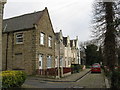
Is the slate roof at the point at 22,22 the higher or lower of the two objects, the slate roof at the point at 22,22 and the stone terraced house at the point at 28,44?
→ the higher

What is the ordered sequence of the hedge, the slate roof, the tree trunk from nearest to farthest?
the hedge → the tree trunk → the slate roof

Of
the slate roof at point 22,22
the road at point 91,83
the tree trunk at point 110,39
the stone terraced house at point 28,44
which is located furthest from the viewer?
the slate roof at point 22,22

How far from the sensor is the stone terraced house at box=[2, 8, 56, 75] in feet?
71.3

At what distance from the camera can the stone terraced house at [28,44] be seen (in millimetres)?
21734

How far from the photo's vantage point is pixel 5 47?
24.0 m

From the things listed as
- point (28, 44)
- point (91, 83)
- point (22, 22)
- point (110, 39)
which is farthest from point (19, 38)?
point (110, 39)

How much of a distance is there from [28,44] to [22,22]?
180 inches

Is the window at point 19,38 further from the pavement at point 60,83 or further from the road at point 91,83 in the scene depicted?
the road at point 91,83

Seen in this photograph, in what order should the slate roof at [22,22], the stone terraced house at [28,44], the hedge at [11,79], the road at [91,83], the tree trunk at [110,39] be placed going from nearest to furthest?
the hedge at [11,79], the tree trunk at [110,39], the road at [91,83], the stone terraced house at [28,44], the slate roof at [22,22]

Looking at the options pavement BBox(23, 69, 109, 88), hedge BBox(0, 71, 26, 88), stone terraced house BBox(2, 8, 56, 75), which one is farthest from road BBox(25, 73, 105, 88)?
stone terraced house BBox(2, 8, 56, 75)

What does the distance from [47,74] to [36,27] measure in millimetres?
6846

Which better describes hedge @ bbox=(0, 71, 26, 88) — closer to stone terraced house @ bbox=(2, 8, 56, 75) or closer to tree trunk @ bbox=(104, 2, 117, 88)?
tree trunk @ bbox=(104, 2, 117, 88)

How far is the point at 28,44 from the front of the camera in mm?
22328

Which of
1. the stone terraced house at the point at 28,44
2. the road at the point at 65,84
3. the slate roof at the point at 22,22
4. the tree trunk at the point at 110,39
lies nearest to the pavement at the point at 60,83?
the road at the point at 65,84
